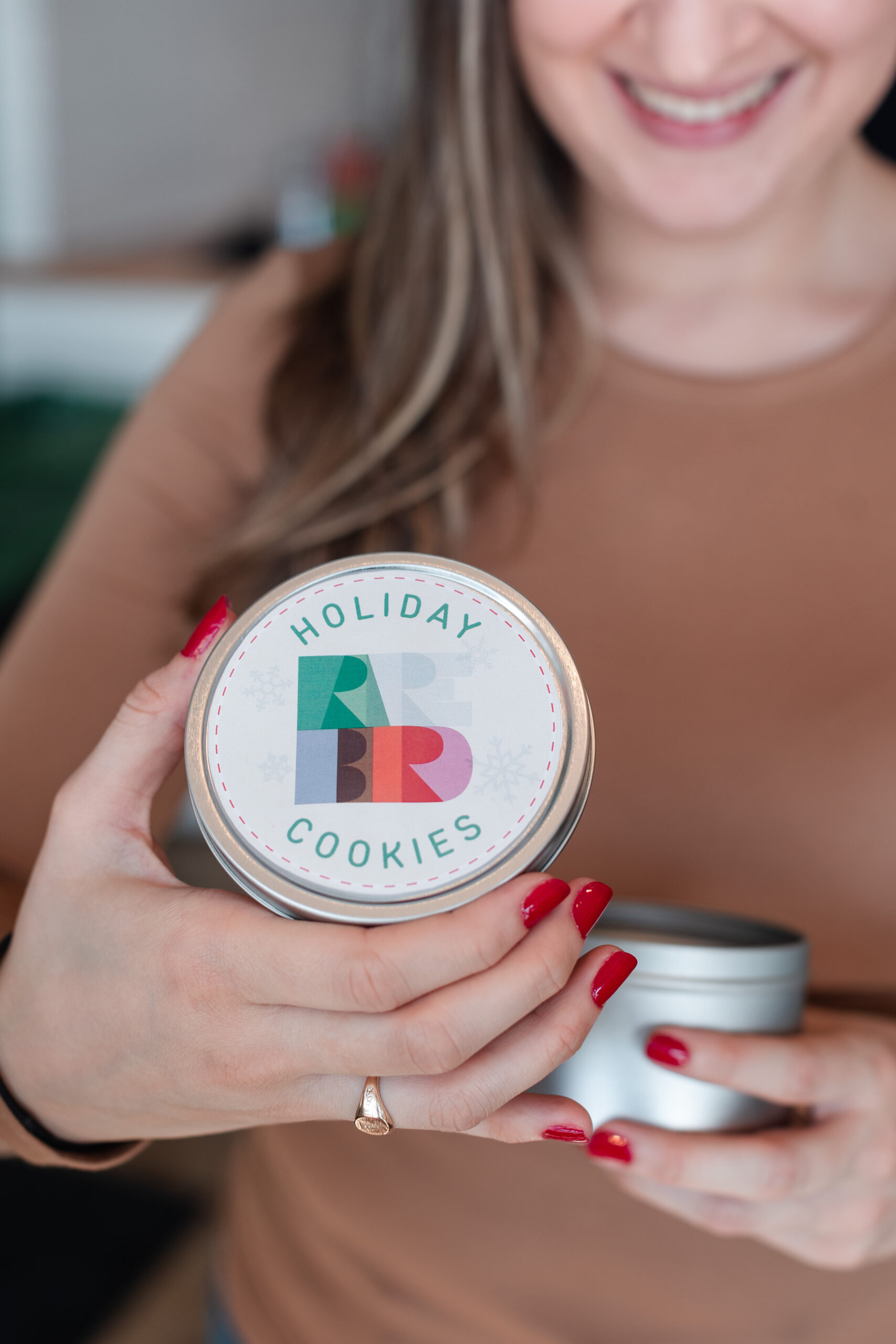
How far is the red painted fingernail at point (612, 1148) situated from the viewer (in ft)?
1.81

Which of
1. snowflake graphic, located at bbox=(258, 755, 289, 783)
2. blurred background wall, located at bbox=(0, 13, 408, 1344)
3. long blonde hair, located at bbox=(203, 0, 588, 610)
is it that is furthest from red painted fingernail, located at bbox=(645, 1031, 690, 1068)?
blurred background wall, located at bbox=(0, 13, 408, 1344)

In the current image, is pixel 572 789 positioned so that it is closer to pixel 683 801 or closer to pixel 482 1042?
pixel 482 1042

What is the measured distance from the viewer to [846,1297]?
737 millimetres

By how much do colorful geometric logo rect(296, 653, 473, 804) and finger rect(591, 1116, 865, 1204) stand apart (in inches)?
8.7

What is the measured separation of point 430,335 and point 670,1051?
56 cm

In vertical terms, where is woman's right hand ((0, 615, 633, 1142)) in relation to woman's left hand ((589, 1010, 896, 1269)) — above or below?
above

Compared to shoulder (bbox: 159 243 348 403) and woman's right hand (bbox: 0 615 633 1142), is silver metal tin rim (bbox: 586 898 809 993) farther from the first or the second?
shoulder (bbox: 159 243 348 403)

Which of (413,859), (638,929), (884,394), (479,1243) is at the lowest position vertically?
(479,1243)

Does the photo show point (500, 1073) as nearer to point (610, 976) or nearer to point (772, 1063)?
point (610, 976)

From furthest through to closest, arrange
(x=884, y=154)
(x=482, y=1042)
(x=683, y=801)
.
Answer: (x=884, y=154) < (x=683, y=801) < (x=482, y=1042)

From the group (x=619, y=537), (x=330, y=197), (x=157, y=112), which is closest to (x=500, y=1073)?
(x=619, y=537)

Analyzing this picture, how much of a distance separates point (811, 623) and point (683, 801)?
152mm

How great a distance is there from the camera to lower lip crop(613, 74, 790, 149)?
0.74 meters

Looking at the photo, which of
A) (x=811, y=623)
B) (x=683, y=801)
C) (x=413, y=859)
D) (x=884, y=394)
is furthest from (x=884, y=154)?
(x=413, y=859)
